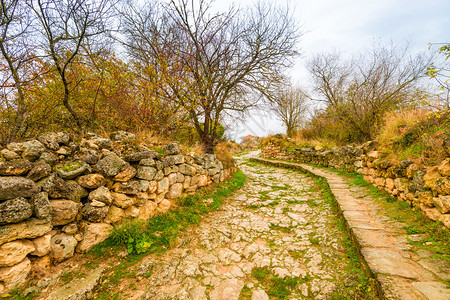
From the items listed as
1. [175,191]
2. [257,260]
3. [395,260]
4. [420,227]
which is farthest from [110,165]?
[420,227]

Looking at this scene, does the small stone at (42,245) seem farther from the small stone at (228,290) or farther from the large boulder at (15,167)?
the small stone at (228,290)

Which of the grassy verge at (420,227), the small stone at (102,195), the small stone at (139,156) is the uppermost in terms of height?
the small stone at (139,156)

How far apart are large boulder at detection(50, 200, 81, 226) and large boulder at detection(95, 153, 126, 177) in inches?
22.6

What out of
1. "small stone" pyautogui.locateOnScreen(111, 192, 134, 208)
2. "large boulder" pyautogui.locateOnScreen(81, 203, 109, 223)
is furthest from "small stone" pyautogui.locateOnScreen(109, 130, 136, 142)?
"large boulder" pyautogui.locateOnScreen(81, 203, 109, 223)

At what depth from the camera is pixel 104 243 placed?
2.53 metres

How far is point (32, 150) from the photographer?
7.36 ft

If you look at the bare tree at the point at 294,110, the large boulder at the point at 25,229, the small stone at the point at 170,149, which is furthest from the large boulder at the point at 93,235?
the bare tree at the point at 294,110

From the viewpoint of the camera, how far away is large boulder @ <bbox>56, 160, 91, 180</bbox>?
2336 mm

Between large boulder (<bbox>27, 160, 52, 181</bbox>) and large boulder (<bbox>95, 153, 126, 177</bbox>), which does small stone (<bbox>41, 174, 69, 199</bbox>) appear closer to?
large boulder (<bbox>27, 160, 52, 181</bbox>)

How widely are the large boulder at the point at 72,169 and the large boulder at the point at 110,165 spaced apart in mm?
170

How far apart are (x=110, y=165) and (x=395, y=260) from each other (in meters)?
3.99

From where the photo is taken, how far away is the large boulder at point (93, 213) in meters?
2.42

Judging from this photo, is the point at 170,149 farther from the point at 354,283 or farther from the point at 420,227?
Answer: the point at 420,227

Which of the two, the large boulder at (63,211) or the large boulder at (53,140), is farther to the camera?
the large boulder at (53,140)
